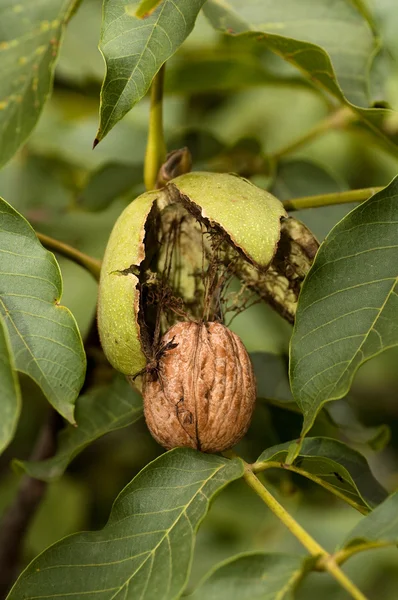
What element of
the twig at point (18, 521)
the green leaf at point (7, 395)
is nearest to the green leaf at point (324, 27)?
the green leaf at point (7, 395)

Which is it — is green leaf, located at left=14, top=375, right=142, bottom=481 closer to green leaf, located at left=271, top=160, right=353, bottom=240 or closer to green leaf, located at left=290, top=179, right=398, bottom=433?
green leaf, located at left=290, top=179, right=398, bottom=433

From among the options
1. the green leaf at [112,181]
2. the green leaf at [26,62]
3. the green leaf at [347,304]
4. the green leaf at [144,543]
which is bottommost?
the green leaf at [144,543]

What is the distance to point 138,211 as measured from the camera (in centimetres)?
122

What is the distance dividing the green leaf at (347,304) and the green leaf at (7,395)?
395 millimetres

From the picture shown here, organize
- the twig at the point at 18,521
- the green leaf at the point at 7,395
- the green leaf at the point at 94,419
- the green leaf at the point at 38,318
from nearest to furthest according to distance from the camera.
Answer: the green leaf at the point at 7,395 < the green leaf at the point at 38,318 < the green leaf at the point at 94,419 < the twig at the point at 18,521

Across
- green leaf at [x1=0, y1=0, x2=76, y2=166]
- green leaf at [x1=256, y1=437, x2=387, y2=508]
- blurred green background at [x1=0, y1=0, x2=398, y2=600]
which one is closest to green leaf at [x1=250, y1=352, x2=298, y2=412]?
blurred green background at [x1=0, y1=0, x2=398, y2=600]

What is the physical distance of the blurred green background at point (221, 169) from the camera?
73.1 inches

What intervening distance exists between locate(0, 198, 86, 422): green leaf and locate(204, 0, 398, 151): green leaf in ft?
2.08

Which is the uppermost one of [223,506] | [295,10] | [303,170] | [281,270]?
[295,10]

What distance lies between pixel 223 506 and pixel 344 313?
132 cm

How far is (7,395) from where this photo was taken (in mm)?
935

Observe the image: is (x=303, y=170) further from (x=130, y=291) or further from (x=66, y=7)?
(x=130, y=291)

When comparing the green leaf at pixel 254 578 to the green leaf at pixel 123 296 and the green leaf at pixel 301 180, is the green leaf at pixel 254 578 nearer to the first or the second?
the green leaf at pixel 123 296

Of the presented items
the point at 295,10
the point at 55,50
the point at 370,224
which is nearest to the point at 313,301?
the point at 370,224
